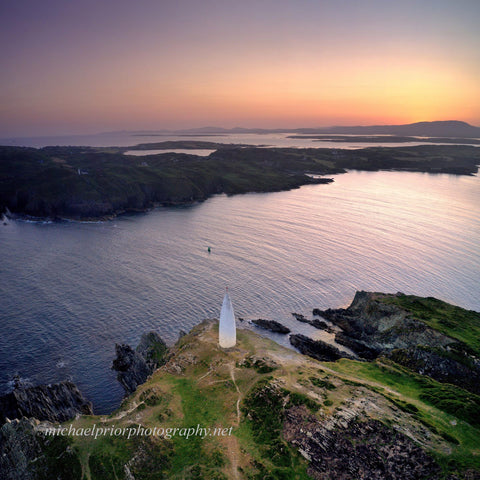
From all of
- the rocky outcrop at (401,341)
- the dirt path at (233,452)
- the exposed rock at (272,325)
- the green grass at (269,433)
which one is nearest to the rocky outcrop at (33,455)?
the dirt path at (233,452)

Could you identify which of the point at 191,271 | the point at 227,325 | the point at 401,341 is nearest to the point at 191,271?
the point at 191,271

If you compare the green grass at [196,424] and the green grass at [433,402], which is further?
the green grass at [433,402]

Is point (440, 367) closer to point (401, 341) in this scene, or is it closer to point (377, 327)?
point (401, 341)

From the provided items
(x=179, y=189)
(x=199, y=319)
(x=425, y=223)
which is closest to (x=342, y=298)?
(x=199, y=319)

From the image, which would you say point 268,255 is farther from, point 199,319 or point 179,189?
point 179,189

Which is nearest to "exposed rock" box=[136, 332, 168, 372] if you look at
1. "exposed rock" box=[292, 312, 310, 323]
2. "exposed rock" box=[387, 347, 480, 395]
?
"exposed rock" box=[292, 312, 310, 323]

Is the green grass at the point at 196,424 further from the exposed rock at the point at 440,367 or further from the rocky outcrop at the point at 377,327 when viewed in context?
the rocky outcrop at the point at 377,327
